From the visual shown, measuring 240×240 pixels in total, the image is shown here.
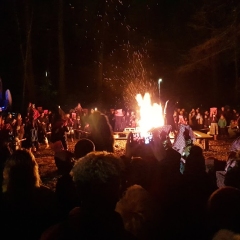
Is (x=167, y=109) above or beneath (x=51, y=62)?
beneath

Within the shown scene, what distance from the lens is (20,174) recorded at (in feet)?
11.4

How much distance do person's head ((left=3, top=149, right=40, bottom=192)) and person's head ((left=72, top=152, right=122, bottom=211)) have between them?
939 millimetres

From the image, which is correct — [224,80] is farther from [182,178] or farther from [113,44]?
[182,178]

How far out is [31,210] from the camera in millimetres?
3406

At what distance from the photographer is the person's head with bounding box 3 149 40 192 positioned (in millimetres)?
3449

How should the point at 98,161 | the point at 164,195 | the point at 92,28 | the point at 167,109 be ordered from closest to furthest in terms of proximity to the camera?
the point at 98,161 < the point at 164,195 < the point at 167,109 < the point at 92,28

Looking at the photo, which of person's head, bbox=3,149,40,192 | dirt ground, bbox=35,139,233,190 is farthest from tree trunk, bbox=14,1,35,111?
person's head, bbox=3,149,40,192

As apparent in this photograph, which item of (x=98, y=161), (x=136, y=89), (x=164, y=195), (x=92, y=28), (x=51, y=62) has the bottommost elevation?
(x=164, y=195)

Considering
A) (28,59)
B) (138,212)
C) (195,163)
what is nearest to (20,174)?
(138,212)

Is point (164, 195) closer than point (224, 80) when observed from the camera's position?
Yes

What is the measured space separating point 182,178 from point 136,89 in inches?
1405

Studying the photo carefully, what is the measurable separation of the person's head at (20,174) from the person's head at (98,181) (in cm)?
94

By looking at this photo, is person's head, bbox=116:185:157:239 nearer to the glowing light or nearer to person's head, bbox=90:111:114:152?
person's head, bbox=90:111:114:152

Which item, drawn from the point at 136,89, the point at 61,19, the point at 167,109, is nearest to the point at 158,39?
the point at 136,89
